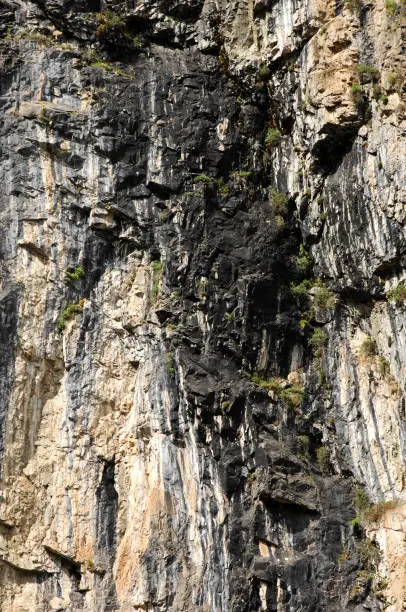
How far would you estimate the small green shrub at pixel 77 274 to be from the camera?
13.8 metres

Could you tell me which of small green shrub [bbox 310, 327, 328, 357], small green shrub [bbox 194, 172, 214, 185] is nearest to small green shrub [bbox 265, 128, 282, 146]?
small green shrub [bbox 194, 172, 214, 185]

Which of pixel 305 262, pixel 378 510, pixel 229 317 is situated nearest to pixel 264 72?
pixel 305 262

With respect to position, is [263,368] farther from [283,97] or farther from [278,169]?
[283,97]

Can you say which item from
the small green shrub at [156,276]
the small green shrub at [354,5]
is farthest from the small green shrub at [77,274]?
the small green shrub at [354,5]

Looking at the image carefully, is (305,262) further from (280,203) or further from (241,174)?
(241,174)

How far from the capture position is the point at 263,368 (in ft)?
44.9

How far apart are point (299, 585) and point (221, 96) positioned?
31.6 feet

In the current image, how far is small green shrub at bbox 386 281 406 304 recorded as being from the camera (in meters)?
12.3

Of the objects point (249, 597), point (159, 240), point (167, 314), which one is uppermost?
point (159, 240)

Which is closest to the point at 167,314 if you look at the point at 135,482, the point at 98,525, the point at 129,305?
the point at 129,305

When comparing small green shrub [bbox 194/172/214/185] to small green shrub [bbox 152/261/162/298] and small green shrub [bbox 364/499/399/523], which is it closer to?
small green shrub [bbox 152/261/162/298]

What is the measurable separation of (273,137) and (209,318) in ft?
13.7

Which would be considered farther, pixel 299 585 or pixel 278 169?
pixel 278 169

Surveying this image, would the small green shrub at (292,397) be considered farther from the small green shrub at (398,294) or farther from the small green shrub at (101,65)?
the small green shrub at (101,65)
